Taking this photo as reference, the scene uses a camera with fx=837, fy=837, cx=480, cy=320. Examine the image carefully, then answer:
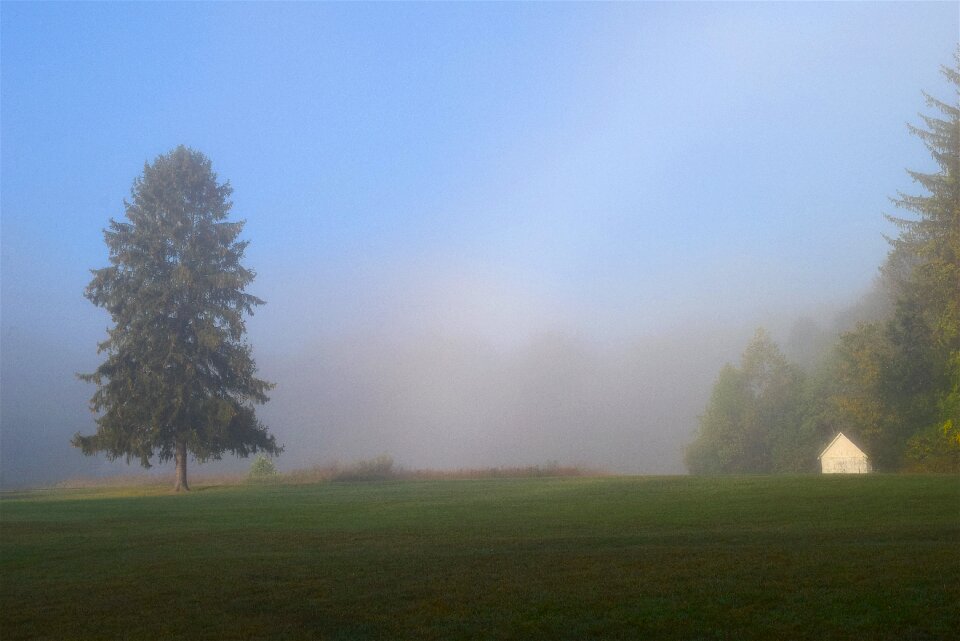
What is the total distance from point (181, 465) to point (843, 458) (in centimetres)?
3737

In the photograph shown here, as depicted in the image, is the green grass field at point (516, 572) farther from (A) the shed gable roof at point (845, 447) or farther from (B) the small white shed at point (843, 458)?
(A) the shed gable roof at point (845, 447)

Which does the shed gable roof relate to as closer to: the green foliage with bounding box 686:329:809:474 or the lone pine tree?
the green foliage with bounding box 686:329:809:474

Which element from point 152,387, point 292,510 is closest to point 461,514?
point 292,510

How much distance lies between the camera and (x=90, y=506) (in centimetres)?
2719

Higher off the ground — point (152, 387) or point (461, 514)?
point (152, 387)

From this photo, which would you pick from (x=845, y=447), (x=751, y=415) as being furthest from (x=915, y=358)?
(x=751, y=415)

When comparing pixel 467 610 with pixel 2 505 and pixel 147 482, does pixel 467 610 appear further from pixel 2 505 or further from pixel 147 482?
pixel 147 482

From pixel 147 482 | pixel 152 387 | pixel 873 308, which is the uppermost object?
pixel 873 308

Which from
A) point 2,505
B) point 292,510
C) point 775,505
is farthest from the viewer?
point 2,505

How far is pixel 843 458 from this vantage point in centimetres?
4988

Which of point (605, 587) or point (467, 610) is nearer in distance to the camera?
point (467, 610)

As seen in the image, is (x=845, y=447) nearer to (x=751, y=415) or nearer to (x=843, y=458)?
(x=843, y=458)

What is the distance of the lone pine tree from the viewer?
40938 millimetres

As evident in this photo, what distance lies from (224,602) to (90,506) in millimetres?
19530
